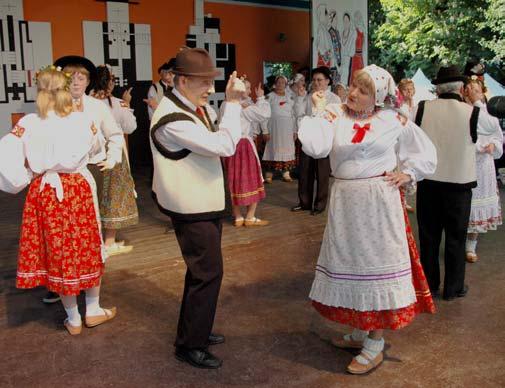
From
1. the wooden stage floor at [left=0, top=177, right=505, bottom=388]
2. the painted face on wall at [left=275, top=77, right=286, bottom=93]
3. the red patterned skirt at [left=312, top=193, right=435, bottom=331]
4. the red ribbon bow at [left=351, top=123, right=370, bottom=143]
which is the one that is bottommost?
the wooden stage floor at [left=0, top=177, right=505, bottom=388]

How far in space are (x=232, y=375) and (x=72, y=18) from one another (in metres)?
7.01

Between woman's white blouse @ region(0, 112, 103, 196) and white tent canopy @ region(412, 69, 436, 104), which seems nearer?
woman's white blouse @ region(0, 112, 103, 196)

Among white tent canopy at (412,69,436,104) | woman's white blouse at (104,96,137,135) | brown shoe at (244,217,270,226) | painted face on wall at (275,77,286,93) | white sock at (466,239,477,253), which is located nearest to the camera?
white sock at (466,239,477,253)

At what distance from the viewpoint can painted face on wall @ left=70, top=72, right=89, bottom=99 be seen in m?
3.77

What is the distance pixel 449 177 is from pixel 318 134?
1.29m

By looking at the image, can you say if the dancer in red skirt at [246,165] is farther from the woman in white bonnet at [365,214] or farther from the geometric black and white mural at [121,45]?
the geometric black and white mural at [121,45]

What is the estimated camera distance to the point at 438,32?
1381 cm

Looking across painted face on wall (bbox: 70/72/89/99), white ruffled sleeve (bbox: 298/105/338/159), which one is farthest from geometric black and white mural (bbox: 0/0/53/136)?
white ruffled sleeve (bbox: 298/105/338/159)

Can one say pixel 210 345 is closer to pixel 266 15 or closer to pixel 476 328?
pixel 476 328

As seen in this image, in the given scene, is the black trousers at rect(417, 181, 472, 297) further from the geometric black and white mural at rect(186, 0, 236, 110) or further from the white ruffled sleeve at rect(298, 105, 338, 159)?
the geometric black and white mural at rect(186, 0, 236, 110)

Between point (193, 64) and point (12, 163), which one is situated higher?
point (193, 64)

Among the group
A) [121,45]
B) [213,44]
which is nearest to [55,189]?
[121,45]

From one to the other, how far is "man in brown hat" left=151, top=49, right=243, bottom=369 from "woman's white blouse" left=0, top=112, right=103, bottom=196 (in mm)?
556

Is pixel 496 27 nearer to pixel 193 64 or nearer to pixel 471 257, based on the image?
pixel 471 257
